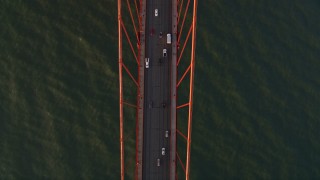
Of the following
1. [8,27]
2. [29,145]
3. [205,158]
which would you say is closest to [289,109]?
[205,158]

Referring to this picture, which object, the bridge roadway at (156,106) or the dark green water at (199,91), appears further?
the dark green water at (199,91)

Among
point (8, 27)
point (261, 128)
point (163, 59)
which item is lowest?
point (261, 128)

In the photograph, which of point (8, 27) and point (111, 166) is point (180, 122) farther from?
point (8, 27)

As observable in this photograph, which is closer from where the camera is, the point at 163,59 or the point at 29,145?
the point at 163,59

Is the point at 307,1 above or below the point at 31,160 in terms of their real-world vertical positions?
above

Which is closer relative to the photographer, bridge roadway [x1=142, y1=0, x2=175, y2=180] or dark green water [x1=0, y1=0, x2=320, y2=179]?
bridge roadway [x1=142, y1=0, x2=175, y2=180]
